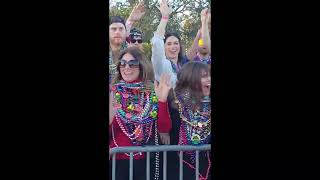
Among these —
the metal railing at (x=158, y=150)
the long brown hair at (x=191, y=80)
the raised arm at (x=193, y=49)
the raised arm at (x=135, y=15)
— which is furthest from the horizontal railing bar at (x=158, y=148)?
the raised arm at (x=135, y=15)

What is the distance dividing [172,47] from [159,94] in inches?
11.4

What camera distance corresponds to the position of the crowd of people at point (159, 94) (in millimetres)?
3029

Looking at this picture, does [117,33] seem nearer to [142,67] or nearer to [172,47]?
[142,67]

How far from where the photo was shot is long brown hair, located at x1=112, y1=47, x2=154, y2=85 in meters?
3.02

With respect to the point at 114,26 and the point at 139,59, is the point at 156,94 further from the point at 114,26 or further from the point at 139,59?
the point at 114,26

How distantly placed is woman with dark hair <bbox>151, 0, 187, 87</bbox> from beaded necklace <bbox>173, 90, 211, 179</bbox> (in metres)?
0.17

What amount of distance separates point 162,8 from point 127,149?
0.84m

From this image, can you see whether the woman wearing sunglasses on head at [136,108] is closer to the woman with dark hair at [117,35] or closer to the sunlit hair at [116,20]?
the woman with dark hair at [117,35]

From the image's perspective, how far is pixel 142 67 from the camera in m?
3.05

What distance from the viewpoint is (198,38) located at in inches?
124
